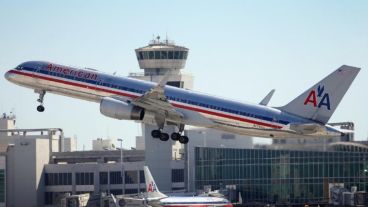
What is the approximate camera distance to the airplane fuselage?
135750 millimetres

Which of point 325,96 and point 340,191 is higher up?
point 325,96

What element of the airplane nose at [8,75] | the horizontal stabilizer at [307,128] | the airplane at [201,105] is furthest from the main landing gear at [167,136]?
the airplane nose at [8,75]

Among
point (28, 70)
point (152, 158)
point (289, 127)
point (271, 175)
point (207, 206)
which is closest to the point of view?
point (289, 127)

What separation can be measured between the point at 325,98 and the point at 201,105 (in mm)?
13261

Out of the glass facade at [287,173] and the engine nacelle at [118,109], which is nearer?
the engine nacelle at [118,109]

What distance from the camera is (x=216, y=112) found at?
137875 mm

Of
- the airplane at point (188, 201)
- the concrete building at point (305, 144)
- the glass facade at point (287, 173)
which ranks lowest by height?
the airplane at point (188, 201)

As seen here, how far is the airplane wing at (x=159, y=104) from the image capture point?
13638 centimetres

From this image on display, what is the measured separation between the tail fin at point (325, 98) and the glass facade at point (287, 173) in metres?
28.6

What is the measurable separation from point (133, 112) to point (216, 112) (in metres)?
8.88

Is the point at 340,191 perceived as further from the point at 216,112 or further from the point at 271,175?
the point at 216,112

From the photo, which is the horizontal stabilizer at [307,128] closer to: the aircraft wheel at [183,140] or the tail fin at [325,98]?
the tail fin at [325,98]

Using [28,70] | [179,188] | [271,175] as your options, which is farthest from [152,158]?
[28,70]

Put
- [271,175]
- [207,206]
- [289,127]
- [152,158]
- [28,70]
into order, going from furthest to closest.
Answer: [152,158] < [271,175] < [207,206] < [28,70] < [289,127]
